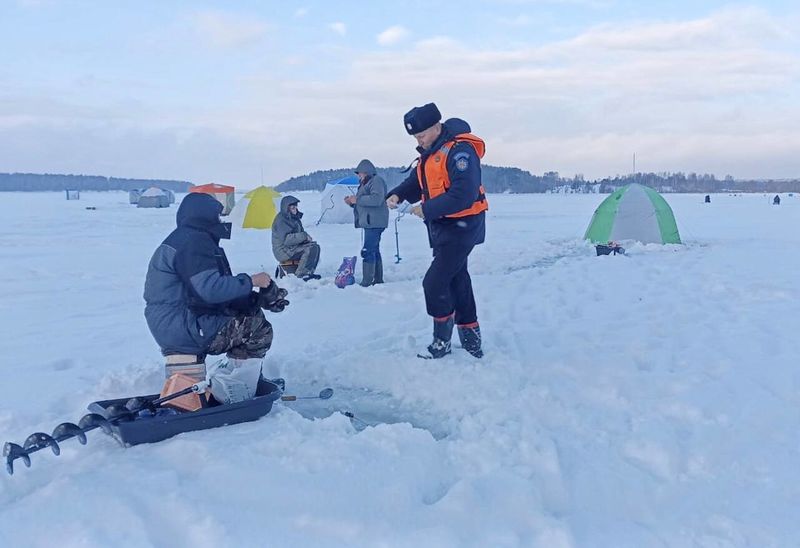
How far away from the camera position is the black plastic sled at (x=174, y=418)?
11.4 ft

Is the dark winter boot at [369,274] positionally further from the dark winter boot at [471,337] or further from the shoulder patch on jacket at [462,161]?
the shoulder patch on jacket at [462,161]

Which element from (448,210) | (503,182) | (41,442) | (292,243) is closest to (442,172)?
(448,210)

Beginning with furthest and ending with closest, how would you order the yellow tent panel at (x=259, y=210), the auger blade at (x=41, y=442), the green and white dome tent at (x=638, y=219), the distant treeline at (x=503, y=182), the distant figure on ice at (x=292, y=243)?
the distant treeline at (x=503, y=182), the yellow tent panel at (x=259, y=210), the green and white dome tent at (x=638, y=219), the distant figure on ice at (x=292, y=243), the auger blade at (x=41, y=442)

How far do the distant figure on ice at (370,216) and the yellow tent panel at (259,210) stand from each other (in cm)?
1556

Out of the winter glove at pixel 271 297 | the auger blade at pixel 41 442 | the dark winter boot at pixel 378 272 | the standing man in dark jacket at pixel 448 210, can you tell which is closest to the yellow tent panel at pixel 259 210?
the dark winter boot at pixel 378 272

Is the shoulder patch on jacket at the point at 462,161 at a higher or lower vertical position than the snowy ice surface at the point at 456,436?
higher

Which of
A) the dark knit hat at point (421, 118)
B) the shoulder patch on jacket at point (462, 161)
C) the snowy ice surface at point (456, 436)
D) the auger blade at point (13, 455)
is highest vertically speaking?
the dark knit hat at point (421, 118)

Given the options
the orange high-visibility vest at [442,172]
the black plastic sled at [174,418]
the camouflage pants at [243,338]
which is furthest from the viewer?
the orange high-visibility vest at [442,172]

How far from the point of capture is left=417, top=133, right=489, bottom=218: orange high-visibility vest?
504 cm

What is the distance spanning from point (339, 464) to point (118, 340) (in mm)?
4091

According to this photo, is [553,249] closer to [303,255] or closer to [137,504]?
[303,255]

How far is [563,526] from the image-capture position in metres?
2.77

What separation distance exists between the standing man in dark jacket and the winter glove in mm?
1350

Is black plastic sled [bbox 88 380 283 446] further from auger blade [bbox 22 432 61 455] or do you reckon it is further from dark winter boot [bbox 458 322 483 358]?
dark winter boot [bbox 458 322 483 358]
